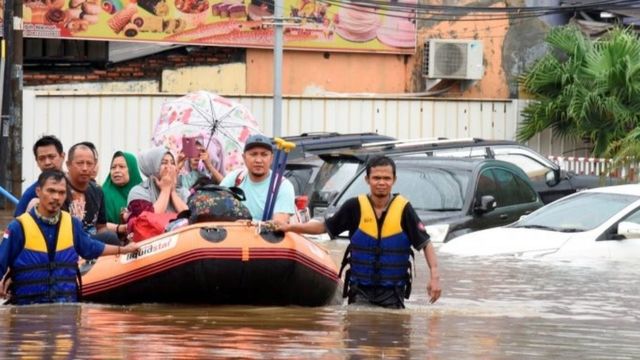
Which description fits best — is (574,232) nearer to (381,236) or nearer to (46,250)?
(381,236)

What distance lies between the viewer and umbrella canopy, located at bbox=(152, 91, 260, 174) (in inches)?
667

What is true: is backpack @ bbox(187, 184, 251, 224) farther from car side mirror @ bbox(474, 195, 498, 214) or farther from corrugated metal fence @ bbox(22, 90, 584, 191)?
corrugated metal fence @ bbox(22, 90, 584, 191)

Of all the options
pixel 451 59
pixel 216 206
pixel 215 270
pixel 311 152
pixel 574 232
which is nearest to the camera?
pixel 215 270

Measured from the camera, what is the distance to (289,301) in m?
12.3

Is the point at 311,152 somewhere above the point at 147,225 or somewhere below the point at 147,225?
above

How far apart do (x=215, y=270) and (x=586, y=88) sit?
23.5 m

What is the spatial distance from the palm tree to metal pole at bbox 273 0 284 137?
6.35m

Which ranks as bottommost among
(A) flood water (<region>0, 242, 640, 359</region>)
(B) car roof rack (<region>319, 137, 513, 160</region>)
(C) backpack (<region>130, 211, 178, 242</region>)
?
(A) flood water (<region>0, 242, 640, 359</region>)

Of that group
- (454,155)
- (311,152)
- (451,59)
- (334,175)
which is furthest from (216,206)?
(451,59)

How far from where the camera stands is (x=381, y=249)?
37.7ft

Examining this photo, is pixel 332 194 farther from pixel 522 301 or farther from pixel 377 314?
pixel 377 314

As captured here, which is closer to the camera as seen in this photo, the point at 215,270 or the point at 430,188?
the point at 215,270

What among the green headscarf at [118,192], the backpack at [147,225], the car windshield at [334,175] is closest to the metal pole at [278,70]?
the car windshield at [334,175]

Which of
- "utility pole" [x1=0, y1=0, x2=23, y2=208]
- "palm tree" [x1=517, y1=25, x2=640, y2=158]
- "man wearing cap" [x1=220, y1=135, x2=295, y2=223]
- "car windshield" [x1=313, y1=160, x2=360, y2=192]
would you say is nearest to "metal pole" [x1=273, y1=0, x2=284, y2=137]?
"utility pole" [x1=0, y1=0, x2=23, y2=208]
